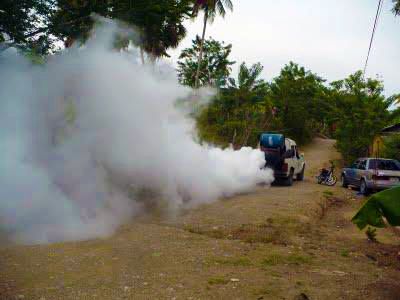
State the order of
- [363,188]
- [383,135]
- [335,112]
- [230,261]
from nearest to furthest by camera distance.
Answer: [230,261] < [363,188] < [383,135] < [335,112]

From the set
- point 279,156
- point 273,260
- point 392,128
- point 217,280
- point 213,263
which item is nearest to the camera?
point 217,280

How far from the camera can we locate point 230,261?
6953 mm

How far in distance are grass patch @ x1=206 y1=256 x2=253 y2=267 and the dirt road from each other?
16 millimetres

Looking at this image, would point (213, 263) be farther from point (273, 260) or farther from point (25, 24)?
point (25, 24)

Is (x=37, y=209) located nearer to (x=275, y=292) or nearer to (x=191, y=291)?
(x=191, y=291)

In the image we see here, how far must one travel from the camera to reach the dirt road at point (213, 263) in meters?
5.56

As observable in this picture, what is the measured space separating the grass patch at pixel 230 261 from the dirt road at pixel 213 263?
0.02m

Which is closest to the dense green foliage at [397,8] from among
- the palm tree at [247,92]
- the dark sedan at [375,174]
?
the dark sedan at [375,174]

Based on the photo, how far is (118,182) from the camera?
35.2 feet

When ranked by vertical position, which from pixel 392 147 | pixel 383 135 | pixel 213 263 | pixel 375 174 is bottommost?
pixel 213 263

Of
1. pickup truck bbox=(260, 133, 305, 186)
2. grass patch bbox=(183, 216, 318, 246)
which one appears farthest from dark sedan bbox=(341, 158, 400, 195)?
grass patch bbox=(183, 216, 318, 246)

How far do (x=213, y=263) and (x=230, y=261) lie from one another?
316 mm

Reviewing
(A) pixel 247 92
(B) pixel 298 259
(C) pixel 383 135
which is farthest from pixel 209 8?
(B) pixel 298 259

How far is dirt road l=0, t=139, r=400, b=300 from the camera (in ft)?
18.2
